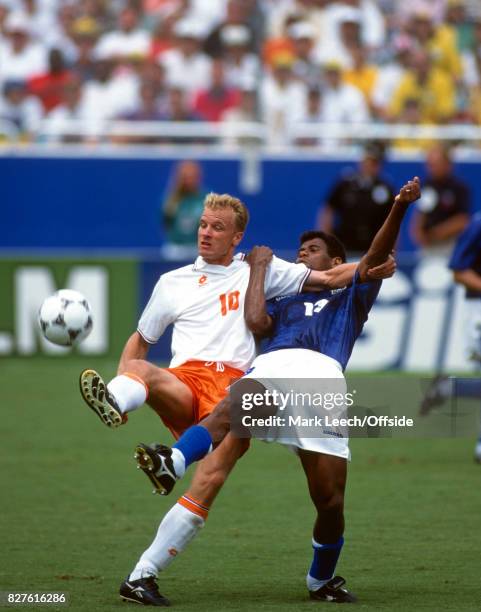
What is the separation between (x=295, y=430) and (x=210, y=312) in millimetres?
829

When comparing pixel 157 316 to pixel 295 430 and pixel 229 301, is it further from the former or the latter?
pixel 295 430

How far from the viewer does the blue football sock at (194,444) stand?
580 centimetres

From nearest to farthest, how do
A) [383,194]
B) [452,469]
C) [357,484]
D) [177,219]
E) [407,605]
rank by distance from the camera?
[407,605], [357,484], [452,469], [383,194], [177,219]

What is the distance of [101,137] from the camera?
17859 millimetres

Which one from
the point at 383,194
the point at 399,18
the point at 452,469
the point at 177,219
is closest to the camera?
the point at 452,469

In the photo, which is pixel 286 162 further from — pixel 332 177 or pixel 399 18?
pixel 399 18

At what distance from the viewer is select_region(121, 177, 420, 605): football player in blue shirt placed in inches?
233

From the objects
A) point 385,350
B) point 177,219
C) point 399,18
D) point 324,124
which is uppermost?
point 399,18

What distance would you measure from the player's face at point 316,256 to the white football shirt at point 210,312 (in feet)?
0.33

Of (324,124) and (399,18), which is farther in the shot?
(399,18)

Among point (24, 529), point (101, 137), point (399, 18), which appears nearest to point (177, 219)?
point (101, 137)

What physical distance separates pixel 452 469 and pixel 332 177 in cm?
832

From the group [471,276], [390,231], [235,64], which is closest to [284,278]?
[390,231]

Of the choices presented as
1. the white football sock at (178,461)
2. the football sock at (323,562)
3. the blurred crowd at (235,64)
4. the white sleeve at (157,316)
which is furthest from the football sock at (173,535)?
the blurred crowd at (235,64)
